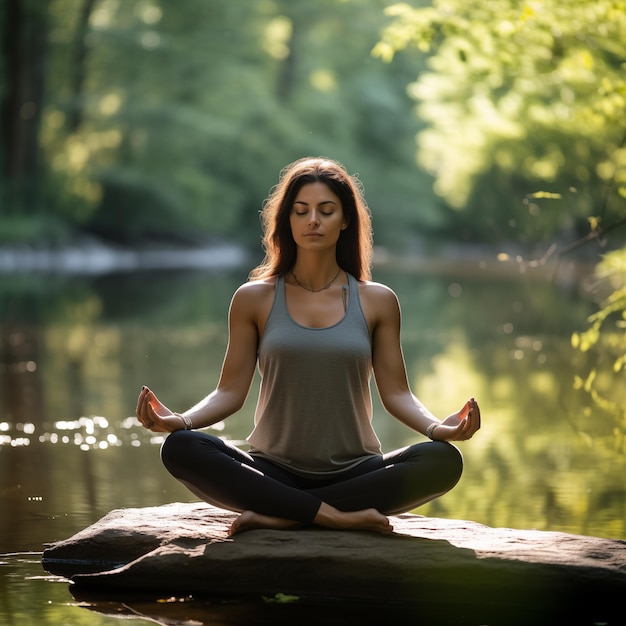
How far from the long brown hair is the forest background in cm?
1782

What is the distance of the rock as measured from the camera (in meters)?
4.55

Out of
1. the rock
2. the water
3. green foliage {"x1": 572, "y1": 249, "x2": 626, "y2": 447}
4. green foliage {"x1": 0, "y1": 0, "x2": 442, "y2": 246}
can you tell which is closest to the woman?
the rock

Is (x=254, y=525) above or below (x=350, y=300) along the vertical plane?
below

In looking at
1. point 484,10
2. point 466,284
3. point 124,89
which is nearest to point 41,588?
point 484,10

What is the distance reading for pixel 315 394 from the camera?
16.1ft

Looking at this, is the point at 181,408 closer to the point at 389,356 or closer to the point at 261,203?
the point at 389,356

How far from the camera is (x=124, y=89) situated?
40.6 metres

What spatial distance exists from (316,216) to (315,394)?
634mm

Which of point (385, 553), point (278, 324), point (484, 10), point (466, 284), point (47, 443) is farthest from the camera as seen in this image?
point (466, 284)

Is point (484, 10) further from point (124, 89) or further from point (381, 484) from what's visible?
point (124, 89)

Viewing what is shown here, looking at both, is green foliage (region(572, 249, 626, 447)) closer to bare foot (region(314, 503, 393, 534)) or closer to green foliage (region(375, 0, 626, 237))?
green foliage (region(375, 0, 626, 237))

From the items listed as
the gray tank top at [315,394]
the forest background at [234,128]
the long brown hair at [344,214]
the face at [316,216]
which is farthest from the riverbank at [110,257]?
the gray tank top at [315,394]

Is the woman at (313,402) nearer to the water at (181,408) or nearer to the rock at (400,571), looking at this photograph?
the rock at (400,571)

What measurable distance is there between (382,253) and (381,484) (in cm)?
4738
